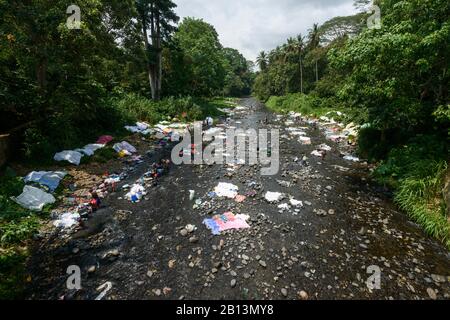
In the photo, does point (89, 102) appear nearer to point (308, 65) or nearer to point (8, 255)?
point (8, 255)

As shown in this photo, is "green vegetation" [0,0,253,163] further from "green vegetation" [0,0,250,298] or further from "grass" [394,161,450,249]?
"grass" [394,161,450,249]

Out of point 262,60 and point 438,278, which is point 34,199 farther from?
point 262,60

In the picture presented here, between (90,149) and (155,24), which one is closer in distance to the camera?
(90,149)

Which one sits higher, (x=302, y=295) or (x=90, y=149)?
(x=90, y=149)

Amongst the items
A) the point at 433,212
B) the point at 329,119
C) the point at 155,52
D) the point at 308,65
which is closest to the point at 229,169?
the point at 433,212

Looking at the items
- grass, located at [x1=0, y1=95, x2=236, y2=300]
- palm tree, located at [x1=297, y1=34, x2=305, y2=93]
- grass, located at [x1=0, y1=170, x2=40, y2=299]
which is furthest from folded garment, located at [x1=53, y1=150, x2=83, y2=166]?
palm tree, located at [x1=297, y1=34, x2=305, y2=93]

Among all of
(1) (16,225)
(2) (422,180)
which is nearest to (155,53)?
(1) (16,225)

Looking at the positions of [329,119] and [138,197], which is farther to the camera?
[329,119]

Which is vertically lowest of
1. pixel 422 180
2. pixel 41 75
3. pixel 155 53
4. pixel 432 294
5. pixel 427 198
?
pixel 432 294

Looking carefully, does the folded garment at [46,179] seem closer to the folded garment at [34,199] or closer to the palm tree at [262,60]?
the folded garment at [34,199]

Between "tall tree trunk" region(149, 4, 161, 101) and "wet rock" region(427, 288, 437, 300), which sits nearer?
"wet rock" region(427, 288, 437, 300)

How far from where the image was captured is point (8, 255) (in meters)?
4.11

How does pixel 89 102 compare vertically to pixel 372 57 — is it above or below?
below
